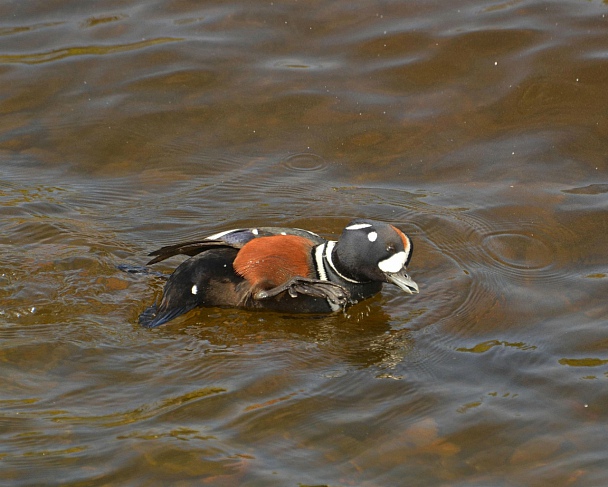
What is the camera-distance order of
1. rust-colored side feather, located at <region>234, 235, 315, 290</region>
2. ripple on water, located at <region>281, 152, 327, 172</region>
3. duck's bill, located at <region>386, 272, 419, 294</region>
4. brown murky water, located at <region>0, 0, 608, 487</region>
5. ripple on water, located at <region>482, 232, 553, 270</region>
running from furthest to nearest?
1. ripple on water, located at <region>281, 152, 327, 172</region>
2. ripple on water, located at <region>482, 232, 553, 270</region>
3. rust-colored side feather, located at <region>234, 235, 315, 290</region>
4. duck's bill, located at <region>386, 272, 419, 294</region>
5. brown murky water, located at <region>0, 0, 608, 487</region>

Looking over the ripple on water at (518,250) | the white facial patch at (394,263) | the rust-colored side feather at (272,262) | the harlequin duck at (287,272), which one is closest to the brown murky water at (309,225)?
the ripple on water at (518,250)

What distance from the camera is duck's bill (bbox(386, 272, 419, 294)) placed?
662 centimetres

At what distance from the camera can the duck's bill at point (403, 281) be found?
21.7 feet

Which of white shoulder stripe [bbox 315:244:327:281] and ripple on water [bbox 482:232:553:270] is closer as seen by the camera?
white shoulder stripe [bbox 315:244:327:281]

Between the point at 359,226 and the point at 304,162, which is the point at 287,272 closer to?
the point at 359,226

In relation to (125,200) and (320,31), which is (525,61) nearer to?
(320,31)

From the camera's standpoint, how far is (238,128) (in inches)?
383

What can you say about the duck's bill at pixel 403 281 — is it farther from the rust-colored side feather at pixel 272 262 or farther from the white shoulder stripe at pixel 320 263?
the rust-colored side feather at pixel 272 262

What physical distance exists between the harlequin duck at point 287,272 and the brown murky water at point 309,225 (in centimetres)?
14

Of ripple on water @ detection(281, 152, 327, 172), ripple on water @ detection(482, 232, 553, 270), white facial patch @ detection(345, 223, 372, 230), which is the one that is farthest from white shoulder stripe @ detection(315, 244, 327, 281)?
ripple on water @ detection(281, 152, 327, 172)

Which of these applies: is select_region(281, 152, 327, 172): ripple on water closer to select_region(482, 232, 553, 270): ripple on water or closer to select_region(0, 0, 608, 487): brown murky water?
select_region(0, 0, 608, 487): brown murky water

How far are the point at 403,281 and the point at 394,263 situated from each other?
0.47ft

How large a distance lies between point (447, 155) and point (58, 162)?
3787 mm

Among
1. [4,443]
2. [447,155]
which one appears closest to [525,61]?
[447,155]
